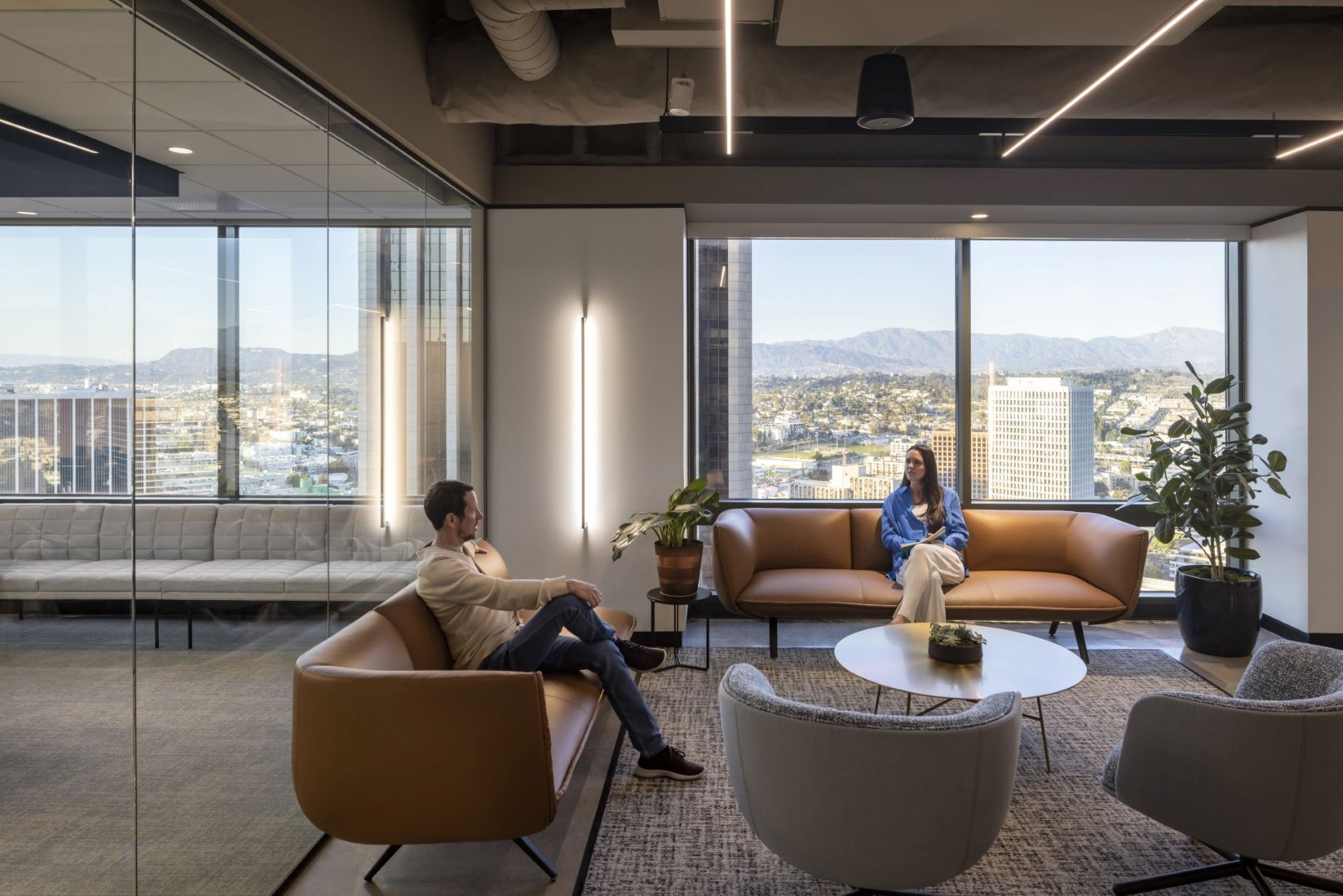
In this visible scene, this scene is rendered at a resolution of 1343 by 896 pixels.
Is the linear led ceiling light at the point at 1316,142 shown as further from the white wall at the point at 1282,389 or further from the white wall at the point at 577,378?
the white wall at the point at 577,378

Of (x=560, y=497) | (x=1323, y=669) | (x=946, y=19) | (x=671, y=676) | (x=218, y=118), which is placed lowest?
(x=671, y=676)

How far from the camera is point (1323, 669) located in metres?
2.49

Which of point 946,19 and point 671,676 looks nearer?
point 946,19

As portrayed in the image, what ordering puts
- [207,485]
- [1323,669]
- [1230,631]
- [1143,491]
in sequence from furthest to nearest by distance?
[1143,491] < [1230,631] < [1323,669] < [207,485]

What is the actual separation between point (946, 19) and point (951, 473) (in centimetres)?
342

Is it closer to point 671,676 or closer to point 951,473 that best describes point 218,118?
point 671,676

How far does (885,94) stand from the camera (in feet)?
11.3

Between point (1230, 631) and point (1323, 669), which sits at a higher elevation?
point (1323, 669)

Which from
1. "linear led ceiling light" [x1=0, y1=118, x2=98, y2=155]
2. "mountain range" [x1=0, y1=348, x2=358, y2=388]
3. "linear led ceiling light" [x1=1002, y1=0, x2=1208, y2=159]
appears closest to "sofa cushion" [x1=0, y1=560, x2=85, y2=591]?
"mountain range" [x1=0, y1=348, x2=358, y2=388]

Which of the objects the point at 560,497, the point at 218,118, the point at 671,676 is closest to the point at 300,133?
the point at 218,118

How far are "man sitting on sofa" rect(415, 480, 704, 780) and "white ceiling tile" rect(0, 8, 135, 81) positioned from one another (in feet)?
5.50

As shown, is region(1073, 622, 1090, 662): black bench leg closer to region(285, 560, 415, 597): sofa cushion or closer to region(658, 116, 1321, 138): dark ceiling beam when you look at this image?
region(658, 116, 1321, 138): dark ceiling beam

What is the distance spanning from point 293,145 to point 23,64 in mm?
1109

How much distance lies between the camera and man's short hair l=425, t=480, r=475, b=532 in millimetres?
3105
